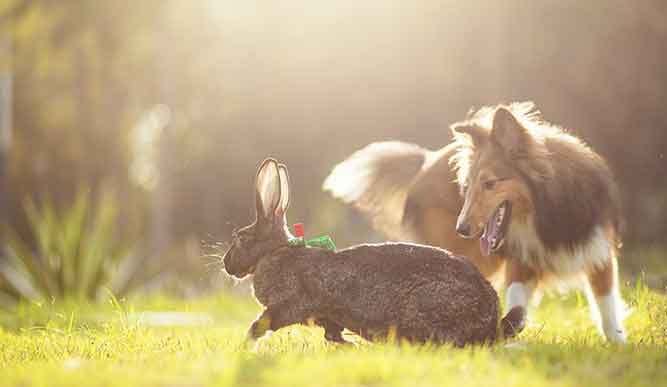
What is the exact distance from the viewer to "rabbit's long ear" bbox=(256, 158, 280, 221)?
4.30 metres

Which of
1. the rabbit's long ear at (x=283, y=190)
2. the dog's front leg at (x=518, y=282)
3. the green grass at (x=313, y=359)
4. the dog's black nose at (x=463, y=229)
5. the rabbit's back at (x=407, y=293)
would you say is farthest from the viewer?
the dog's front leg at (x=518, y=282)

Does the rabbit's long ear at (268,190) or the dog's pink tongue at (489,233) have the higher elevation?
the rabbit's long ear at (268,190)

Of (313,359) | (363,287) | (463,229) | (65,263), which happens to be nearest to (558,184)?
(463,229)

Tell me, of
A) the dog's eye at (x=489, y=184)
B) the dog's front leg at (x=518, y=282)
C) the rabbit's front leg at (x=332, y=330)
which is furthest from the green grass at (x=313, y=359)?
the dog's eye at (x=489, y=184)

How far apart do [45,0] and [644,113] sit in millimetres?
12248

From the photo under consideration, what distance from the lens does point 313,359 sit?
3.61m

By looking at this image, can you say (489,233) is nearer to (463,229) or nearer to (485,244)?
(485,244)

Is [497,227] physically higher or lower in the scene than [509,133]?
A: lower

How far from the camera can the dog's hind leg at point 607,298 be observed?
516cm

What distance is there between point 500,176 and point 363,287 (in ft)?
4.62

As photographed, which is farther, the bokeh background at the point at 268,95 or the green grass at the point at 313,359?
the bokeh background at the point at 268,95

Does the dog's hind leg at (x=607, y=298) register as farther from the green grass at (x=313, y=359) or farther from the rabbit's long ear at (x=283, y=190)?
the rabbit's long ear at (x=283, y=190)

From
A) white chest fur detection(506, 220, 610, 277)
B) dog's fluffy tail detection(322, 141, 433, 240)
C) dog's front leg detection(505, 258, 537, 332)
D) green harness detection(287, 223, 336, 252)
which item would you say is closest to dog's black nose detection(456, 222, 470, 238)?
white chest fur detection(506, 220, 610, 277)

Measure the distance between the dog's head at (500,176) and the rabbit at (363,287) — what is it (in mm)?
793
